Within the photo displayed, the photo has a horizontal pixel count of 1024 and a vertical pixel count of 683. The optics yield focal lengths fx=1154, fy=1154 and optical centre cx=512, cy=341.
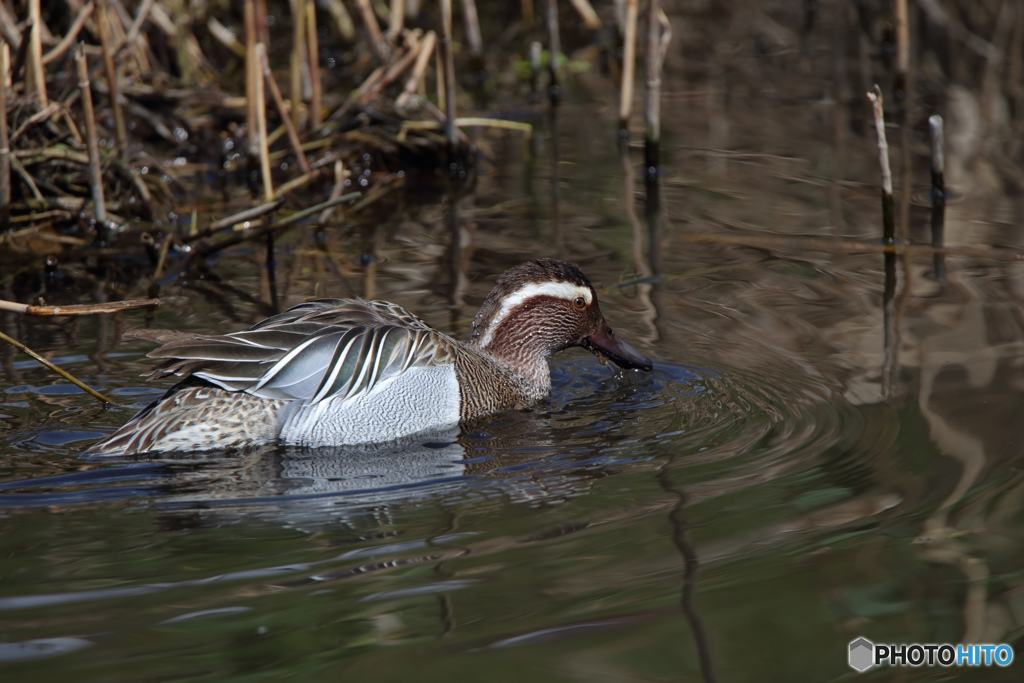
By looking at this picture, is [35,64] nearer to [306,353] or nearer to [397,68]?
[397,68]

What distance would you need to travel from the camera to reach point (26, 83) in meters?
7.18

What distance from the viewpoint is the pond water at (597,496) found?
314cm

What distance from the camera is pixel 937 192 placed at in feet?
24.2

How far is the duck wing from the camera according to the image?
451cm

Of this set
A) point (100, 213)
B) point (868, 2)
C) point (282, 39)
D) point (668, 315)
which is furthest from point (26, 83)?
point (868, 2)

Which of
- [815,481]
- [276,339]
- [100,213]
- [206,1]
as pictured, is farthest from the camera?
[206,1]

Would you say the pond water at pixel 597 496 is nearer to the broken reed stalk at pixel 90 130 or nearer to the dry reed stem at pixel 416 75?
the broken reed stalk at pixel 90 130

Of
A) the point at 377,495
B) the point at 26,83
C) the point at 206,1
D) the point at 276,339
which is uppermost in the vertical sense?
the point at 206,1

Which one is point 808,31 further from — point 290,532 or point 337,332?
point 290,532

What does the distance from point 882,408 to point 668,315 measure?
1558 mm

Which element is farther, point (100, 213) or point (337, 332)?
point (100, 213)

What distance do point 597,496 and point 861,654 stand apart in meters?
1.16

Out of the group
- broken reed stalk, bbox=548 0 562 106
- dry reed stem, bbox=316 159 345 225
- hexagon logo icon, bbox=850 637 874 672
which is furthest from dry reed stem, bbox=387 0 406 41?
hexagon logo icon, bbox=850 637 874 672

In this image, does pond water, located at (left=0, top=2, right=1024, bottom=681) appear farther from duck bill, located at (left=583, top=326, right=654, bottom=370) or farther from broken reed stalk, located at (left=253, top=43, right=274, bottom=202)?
broken reed stalk, located at (left=253, top=43, right=274, bottom=202)
